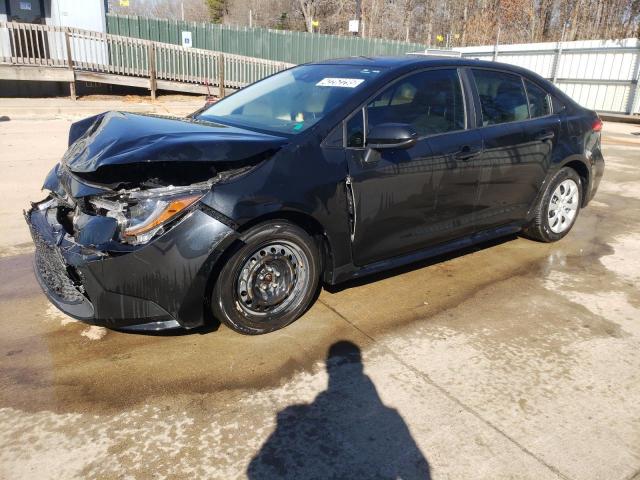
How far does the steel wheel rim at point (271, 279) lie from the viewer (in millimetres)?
3180

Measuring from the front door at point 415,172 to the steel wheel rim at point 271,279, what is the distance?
0.44m

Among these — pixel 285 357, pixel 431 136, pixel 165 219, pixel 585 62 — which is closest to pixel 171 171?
pixel 165 219

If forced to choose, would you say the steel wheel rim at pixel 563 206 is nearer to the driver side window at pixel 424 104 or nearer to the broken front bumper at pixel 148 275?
the driver side window at pixel 424 104

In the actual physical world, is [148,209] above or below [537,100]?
below

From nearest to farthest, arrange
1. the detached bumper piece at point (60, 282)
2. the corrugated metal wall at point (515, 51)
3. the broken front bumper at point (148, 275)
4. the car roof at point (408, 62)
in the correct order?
the broken front bumper at point (148, 275) < the detached bumper piece at point (60, 282) < the car roof at point (408, 62) < the corrugated metal wall at point (515, 51)

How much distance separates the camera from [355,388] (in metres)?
2.88

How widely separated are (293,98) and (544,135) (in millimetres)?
2300

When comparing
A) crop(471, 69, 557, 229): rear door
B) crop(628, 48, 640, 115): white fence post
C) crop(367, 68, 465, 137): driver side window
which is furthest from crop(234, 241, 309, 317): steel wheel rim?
crop(628, 48, 640, 115): white fence post

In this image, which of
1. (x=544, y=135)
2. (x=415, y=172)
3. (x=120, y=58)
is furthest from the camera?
(x=120, y=58)

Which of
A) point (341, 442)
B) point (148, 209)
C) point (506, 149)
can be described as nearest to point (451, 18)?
point (506, 149)

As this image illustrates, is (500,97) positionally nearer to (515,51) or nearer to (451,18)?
(515,51)

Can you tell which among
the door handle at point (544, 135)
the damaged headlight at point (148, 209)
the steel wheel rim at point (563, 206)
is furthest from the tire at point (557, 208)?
the damaged headlight at point (148, 209)

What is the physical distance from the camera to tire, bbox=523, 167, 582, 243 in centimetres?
498

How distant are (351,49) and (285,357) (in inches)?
944
